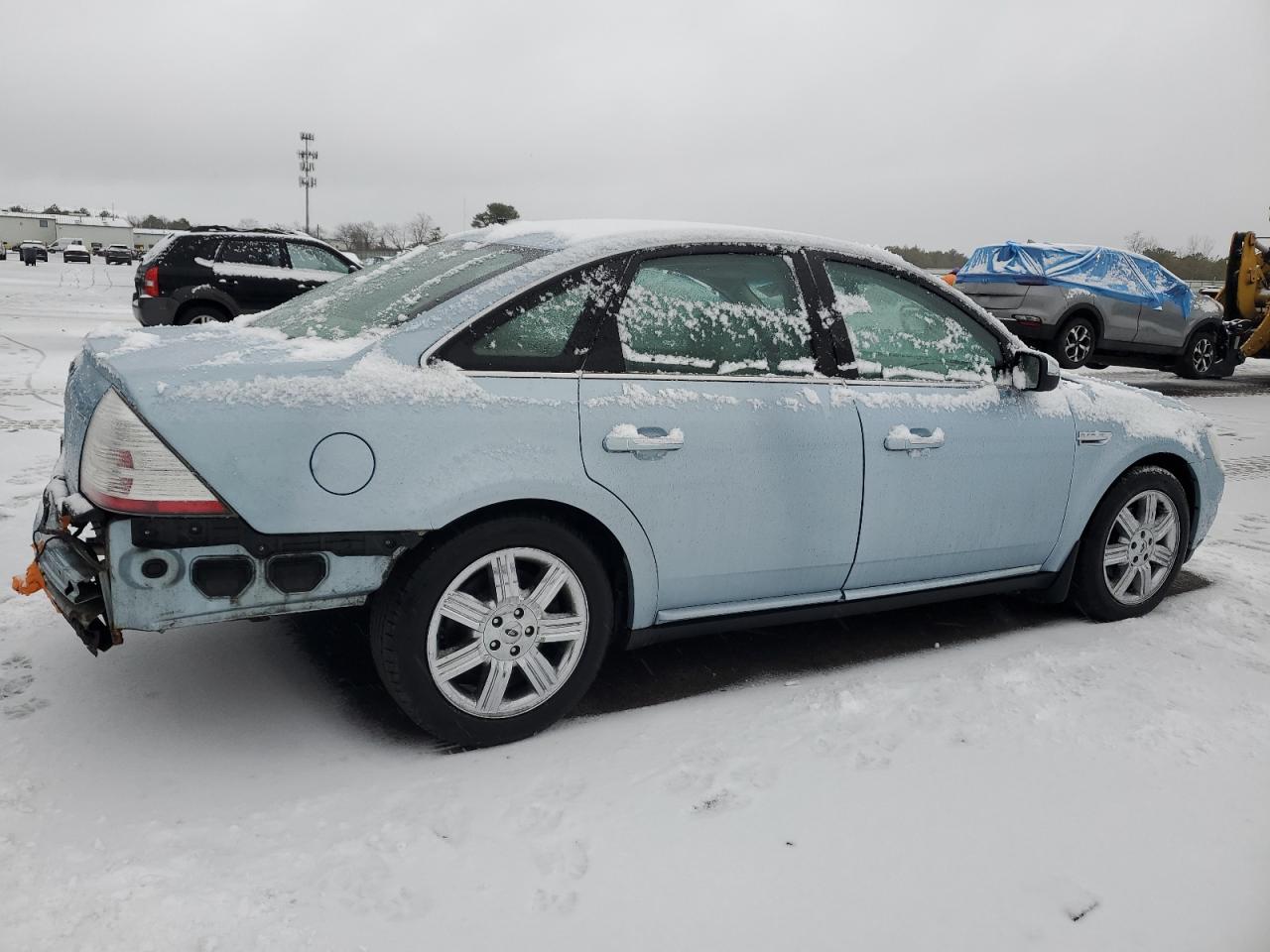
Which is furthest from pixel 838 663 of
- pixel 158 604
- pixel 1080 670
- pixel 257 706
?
pixel 158 604

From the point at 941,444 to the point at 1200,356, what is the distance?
12726 millimetres

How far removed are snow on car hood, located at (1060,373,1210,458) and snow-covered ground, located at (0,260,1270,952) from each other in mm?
869

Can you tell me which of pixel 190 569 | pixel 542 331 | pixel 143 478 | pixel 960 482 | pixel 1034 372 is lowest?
pixel 190 569

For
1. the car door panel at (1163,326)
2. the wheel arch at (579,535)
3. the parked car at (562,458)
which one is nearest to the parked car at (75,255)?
the car door panel at (1163,326)

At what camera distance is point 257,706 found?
10.2ft

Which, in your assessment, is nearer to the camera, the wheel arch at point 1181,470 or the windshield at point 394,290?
the windshield at point 394,290

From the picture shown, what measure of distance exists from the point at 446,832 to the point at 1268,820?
223cm

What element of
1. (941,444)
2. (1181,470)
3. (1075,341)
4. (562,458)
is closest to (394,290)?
(562,458)

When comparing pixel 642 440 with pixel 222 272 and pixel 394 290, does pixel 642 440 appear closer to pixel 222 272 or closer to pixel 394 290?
pixel 394 290

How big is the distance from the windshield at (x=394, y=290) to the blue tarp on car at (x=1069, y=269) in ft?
34.2

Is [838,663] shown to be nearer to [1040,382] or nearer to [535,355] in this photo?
[1040,382]

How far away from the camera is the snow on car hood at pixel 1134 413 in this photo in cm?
399

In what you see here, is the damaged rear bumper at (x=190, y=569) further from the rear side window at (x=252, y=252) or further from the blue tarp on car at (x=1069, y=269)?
the blue tarp on car at (x=1069, y=269)

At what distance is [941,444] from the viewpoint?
353 cm
